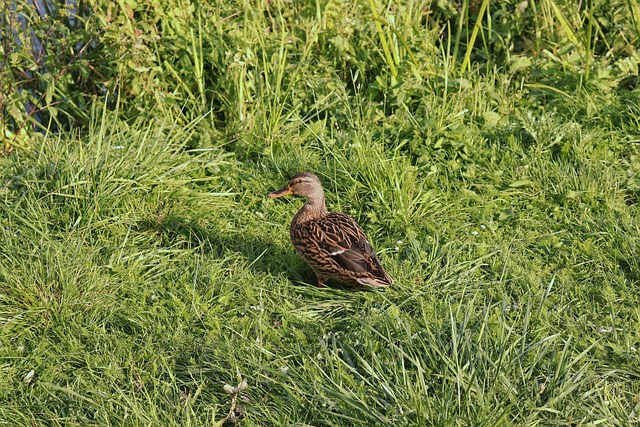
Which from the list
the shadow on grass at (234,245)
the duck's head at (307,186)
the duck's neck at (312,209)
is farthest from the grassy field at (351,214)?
the duck's head at (307,186)

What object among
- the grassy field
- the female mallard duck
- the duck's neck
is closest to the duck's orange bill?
the female mallard duck

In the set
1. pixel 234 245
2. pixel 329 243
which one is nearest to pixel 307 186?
pixel 329 243

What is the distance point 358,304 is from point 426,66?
7.84 ft

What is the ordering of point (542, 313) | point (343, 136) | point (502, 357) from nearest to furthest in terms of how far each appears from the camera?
point (502, 357) < point (542, 313) < point (343, 136)

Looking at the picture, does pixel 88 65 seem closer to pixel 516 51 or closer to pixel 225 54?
pixel 225 54

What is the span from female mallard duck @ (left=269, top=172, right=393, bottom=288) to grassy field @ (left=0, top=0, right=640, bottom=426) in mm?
123

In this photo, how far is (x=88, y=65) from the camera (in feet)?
19.5

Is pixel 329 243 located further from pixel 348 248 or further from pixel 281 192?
pixel 281 192

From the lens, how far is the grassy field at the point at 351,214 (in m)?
3.75

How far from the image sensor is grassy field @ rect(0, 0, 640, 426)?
3.75m

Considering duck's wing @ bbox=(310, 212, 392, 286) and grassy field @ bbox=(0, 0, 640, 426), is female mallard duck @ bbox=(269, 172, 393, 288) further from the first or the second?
grassy field @ bbox=(0, 0, 640, 426)

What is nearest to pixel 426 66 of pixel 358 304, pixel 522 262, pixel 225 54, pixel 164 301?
pixel 225 54

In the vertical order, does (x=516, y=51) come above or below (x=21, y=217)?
below

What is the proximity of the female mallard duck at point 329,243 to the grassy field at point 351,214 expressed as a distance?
0.40ft
